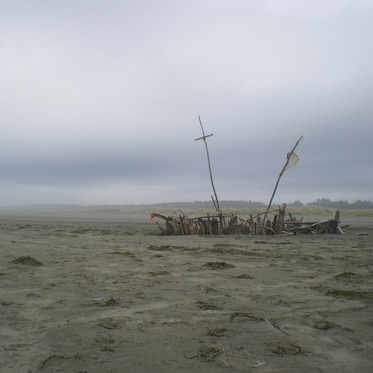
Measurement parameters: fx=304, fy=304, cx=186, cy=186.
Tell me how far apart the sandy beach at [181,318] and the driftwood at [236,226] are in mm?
9431

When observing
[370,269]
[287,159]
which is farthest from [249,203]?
[370,269]

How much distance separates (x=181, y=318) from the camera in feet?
11.3

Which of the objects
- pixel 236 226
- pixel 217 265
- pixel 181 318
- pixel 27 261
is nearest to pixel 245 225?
pixel 236 226

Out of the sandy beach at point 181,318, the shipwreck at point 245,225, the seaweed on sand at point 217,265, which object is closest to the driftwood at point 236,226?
the shipwreck at point 245,225

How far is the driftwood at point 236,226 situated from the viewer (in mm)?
15797

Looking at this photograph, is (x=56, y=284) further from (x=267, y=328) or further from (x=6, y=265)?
(x=267, y=328)

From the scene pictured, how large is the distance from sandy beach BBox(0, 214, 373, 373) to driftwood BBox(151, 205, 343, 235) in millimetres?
9431

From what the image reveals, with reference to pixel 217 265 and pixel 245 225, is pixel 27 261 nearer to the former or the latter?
pixel 217 265

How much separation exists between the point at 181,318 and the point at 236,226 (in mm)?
13150

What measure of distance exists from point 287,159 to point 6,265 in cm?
1416

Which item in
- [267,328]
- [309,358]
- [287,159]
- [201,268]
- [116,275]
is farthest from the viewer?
[287,159]

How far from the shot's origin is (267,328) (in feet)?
10.5

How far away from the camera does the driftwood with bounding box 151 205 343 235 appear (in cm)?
1580

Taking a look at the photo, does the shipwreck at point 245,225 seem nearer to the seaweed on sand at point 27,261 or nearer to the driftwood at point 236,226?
the driftwood at point 236,226
